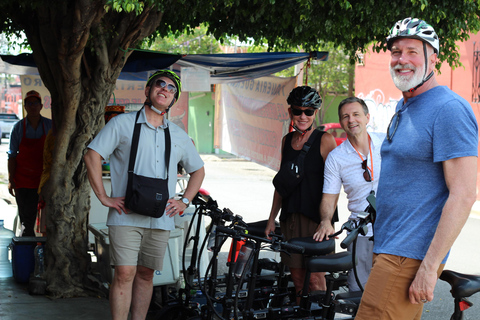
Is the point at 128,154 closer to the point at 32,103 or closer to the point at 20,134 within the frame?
the point at 32,103

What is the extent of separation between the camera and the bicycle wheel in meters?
4.62

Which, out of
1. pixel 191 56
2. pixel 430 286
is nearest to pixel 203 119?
pixel 191 56

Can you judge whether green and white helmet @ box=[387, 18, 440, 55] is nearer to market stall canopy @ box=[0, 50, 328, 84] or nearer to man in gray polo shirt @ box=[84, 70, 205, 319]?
man in gray polo shirt @ box=[84, 70, 205, 319]

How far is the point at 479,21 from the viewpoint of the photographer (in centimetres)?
692

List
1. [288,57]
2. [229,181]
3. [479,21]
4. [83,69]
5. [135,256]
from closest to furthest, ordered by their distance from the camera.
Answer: [135,256]
[83,69]
[479,21]
[288,57]
[229,181]

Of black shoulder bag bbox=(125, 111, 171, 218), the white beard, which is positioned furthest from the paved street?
the white beard

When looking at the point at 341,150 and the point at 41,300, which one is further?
the point at 41,300

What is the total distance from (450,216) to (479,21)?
5.25m

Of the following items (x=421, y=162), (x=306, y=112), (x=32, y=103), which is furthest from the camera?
(x=32, y=103)

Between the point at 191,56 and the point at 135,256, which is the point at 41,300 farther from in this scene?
the point at 191,56

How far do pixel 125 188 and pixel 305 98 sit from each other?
5.32ft

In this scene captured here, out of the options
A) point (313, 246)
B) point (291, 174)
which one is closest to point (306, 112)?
point (291, 174)

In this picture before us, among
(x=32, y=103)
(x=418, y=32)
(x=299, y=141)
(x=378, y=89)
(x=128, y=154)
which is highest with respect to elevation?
(x=378, y=89)

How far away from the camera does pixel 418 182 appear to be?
2588 mm
